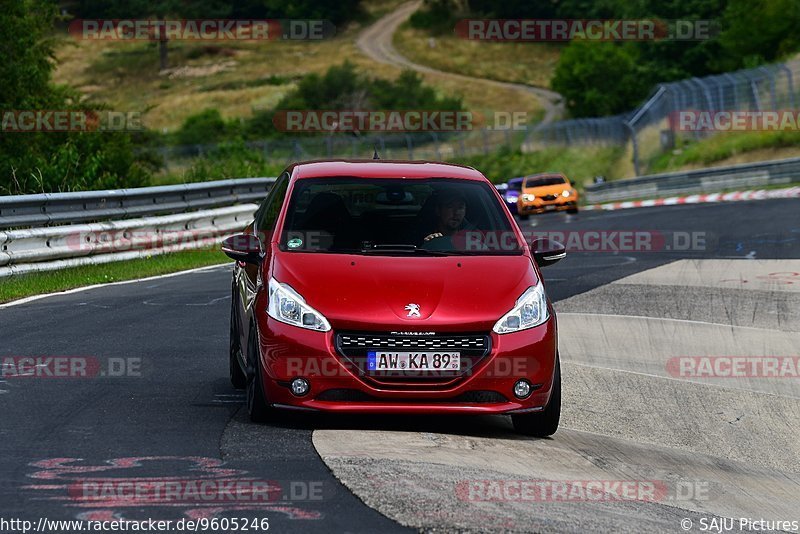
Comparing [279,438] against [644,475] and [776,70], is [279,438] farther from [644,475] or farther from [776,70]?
[776,70]

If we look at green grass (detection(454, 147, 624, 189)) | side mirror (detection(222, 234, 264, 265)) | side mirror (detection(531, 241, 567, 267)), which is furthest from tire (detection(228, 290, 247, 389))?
green grass (detection(454, 147, 624, 189))

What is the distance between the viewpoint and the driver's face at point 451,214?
918 centimetres

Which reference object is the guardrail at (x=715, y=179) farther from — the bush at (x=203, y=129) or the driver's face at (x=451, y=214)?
the bush at (x=203, y=129)

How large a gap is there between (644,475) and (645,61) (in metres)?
84.4

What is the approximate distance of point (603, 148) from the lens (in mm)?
63906

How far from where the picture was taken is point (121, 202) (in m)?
19.8

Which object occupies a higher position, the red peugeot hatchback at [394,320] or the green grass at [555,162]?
the red peugeot hatchback at [394,320]

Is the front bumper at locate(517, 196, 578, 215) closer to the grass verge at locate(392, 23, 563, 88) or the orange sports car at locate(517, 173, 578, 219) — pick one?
the orange sports car at locate(517, 173, 578, 219)

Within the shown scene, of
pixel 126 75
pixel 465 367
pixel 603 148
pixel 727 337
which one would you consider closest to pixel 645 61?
pixel 603 148

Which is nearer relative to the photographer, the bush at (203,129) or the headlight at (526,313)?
the headlight at (526,313)

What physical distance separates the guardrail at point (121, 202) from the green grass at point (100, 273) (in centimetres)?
64

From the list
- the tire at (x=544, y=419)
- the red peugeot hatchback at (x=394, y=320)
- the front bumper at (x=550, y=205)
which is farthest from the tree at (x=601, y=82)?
the tire at (x=544, y=419)

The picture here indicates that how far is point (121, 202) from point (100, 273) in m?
1.97

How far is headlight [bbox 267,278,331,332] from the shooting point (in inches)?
311
